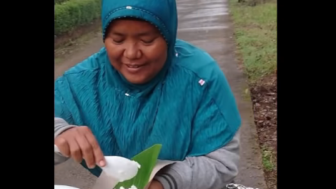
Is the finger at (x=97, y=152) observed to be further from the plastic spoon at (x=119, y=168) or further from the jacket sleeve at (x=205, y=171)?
the jacket sleeve at (x=205, y=171)

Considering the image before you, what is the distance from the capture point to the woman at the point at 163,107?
0.88 metres

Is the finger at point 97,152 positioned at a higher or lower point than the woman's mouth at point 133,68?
lower

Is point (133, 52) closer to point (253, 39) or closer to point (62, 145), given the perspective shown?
point (62, 145)

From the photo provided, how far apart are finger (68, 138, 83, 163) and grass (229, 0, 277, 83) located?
1.73 feet

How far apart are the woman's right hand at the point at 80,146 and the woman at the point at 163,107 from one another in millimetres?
20

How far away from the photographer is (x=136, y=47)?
33.2 inches

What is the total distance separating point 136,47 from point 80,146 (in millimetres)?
186

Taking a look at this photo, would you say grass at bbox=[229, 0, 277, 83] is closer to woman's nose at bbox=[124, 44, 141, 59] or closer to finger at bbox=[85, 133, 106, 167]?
woman's nose at bbox=[124, 44, 141, 59]

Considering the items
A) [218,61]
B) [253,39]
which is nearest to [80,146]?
[218,61]

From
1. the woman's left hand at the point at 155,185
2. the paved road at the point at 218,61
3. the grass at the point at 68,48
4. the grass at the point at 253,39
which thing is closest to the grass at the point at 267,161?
the paved road at the point at 218,61

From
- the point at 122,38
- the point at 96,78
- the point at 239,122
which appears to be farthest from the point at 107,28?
the point at 239,122

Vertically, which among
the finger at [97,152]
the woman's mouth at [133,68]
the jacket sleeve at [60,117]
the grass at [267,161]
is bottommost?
the grass at [267,161]
